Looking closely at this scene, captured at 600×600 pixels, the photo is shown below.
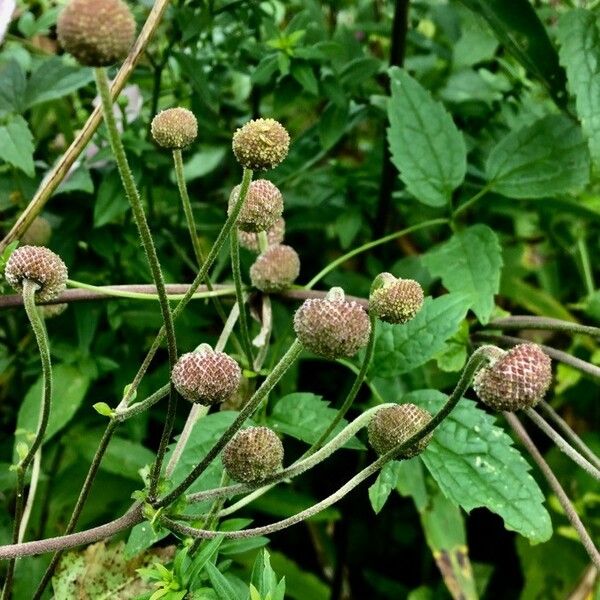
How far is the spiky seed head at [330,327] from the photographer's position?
0.62 meters

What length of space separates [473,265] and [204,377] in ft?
1.77

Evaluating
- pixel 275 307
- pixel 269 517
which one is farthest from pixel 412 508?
pixel 275 307

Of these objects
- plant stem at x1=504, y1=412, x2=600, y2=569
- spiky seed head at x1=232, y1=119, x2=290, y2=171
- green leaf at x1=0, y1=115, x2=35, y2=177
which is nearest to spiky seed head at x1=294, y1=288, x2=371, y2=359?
spiky seed head at x1=232, y1=119, x2=290, y2=171

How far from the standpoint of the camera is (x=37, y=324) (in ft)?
2.08

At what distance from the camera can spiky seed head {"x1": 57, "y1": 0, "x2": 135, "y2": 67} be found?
459 millimetres

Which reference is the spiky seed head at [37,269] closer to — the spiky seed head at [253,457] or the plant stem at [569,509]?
the spiky seed head at [253,457]

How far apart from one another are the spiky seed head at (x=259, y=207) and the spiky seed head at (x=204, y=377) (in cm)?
17

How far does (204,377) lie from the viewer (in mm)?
611

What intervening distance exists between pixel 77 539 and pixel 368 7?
1235 mm

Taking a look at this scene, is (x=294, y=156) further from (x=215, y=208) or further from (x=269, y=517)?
(x=269, y=517)

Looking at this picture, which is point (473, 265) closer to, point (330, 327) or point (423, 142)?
point (423, 142)

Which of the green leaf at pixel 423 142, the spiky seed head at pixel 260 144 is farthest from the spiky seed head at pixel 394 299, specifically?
the green leaf at pixel 423 142

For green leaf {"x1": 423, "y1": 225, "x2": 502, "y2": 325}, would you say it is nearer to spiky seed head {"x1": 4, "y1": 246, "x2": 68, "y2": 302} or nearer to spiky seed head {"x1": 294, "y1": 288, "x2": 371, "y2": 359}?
spiky seed head {"x1": 294, "y1": 288, "x2": 371, "y2": 359}

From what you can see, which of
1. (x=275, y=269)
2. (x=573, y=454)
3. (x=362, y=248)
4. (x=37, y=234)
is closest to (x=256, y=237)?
(x=275, y=269)
